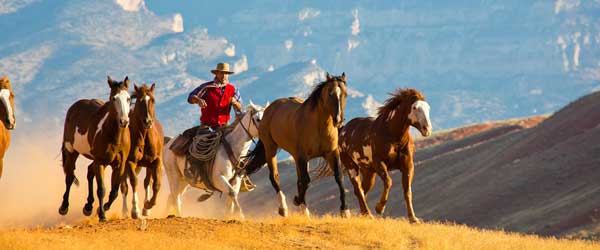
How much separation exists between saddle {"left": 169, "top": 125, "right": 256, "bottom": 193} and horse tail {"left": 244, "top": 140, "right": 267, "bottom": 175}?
168 millimetres

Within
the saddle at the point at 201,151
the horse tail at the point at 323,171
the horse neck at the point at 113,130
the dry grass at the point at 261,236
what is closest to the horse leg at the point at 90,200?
the dry grass at the point at 261,236

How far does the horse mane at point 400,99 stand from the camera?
23861 mm

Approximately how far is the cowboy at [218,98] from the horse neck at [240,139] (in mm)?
526

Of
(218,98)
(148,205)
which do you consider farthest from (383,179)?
(148,205)

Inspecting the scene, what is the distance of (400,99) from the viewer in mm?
24203

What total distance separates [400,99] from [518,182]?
207 feet

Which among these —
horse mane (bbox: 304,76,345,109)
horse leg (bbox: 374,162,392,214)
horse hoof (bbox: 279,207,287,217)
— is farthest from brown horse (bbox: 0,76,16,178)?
horse leg (bbox: 374,162,392,214)

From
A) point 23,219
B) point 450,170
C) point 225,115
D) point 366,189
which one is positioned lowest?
point 450,170

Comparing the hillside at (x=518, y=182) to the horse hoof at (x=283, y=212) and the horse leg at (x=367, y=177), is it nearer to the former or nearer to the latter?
the horse leg at (x=367, y=177)

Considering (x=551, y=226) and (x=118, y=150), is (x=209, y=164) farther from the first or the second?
(x=551, y=226)

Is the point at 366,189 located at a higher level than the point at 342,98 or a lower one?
lower

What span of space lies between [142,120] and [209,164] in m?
3.90

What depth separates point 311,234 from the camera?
20609 mm

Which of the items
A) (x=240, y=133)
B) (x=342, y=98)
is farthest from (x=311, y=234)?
(x=240, y=133)
